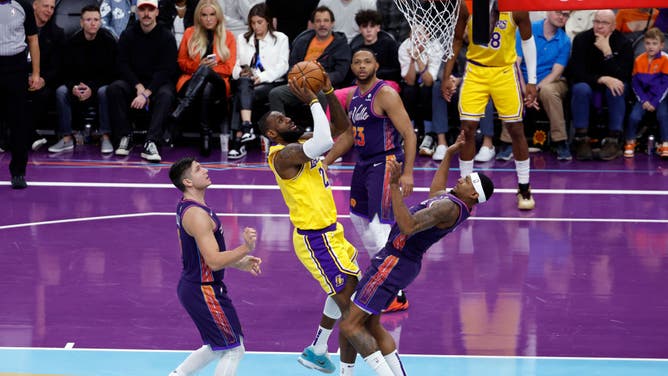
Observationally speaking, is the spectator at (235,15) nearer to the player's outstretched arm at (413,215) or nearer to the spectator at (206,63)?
the spectator at (206,63)

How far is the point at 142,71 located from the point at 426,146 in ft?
12.2

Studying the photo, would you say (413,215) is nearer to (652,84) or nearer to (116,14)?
(652,84)

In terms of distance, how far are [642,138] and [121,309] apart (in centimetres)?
820

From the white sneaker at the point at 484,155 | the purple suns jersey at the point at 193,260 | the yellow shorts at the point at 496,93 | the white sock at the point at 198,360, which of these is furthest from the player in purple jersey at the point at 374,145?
the white sneaker at the point at 484,155

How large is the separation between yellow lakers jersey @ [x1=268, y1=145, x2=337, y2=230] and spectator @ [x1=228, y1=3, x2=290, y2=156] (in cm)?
687

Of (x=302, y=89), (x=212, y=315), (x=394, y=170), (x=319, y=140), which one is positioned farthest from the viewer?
(x=302, y=89)

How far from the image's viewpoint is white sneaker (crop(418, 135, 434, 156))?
13.5 meters

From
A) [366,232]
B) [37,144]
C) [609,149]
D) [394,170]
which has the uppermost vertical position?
[394,170]

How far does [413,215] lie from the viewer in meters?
6.17

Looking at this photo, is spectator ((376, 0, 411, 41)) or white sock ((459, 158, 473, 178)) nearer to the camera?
white sock ((459, 158, 473, 178))

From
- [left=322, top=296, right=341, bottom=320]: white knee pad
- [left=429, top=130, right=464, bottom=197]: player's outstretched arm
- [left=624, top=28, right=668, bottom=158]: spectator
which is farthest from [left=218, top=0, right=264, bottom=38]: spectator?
[left=322, top=296, right=341, bottom=320]: white knee pad

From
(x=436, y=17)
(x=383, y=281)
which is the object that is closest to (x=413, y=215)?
(x=383, y=281)

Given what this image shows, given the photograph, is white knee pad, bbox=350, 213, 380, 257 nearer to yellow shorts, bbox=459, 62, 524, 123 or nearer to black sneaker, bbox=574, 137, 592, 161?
yellow shorts, bbox=459, 62, 524, 123

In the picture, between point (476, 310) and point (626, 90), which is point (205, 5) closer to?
point (626, 90)
